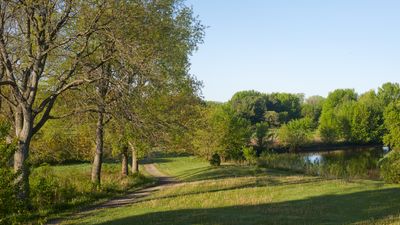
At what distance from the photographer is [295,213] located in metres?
15.0

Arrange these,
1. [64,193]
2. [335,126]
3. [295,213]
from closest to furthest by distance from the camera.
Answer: [295,213]
[64,193]
[335,126]

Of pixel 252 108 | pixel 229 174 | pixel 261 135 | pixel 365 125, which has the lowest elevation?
pixel 229 174

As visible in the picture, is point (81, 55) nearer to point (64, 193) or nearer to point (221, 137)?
point (64, 193)

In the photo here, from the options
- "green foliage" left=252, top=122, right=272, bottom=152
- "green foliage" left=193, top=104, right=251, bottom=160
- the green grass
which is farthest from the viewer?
"green foliage" left=252, top=122, right=272, bottom=152

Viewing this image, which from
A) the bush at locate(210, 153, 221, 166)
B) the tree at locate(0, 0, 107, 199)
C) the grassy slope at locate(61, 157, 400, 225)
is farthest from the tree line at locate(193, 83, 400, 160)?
the tree at locate(0, 0, 107, 199)

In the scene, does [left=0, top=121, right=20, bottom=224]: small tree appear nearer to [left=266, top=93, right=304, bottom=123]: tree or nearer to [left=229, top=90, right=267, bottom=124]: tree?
[left=229, top=90, right=267, bottom=124]: tree

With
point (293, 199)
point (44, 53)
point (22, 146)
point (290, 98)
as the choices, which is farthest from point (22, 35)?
point (290, 98)

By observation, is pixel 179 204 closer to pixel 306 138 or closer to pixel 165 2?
pixel 165 2

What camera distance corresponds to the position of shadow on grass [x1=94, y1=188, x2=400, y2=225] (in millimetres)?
13695

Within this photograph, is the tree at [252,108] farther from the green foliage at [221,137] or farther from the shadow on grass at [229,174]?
the shadow on grass at [229,174]

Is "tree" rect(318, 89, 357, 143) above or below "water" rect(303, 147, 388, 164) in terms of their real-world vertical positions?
above

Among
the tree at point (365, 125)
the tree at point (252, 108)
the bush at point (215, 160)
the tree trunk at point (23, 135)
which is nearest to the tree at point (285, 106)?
the tree at point (252, 108)

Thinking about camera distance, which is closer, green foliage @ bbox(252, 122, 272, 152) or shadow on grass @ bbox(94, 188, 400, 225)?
shadow on grass @ bbox(94, 188, 400, 225)

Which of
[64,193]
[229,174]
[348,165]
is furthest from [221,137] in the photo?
[64,193]
